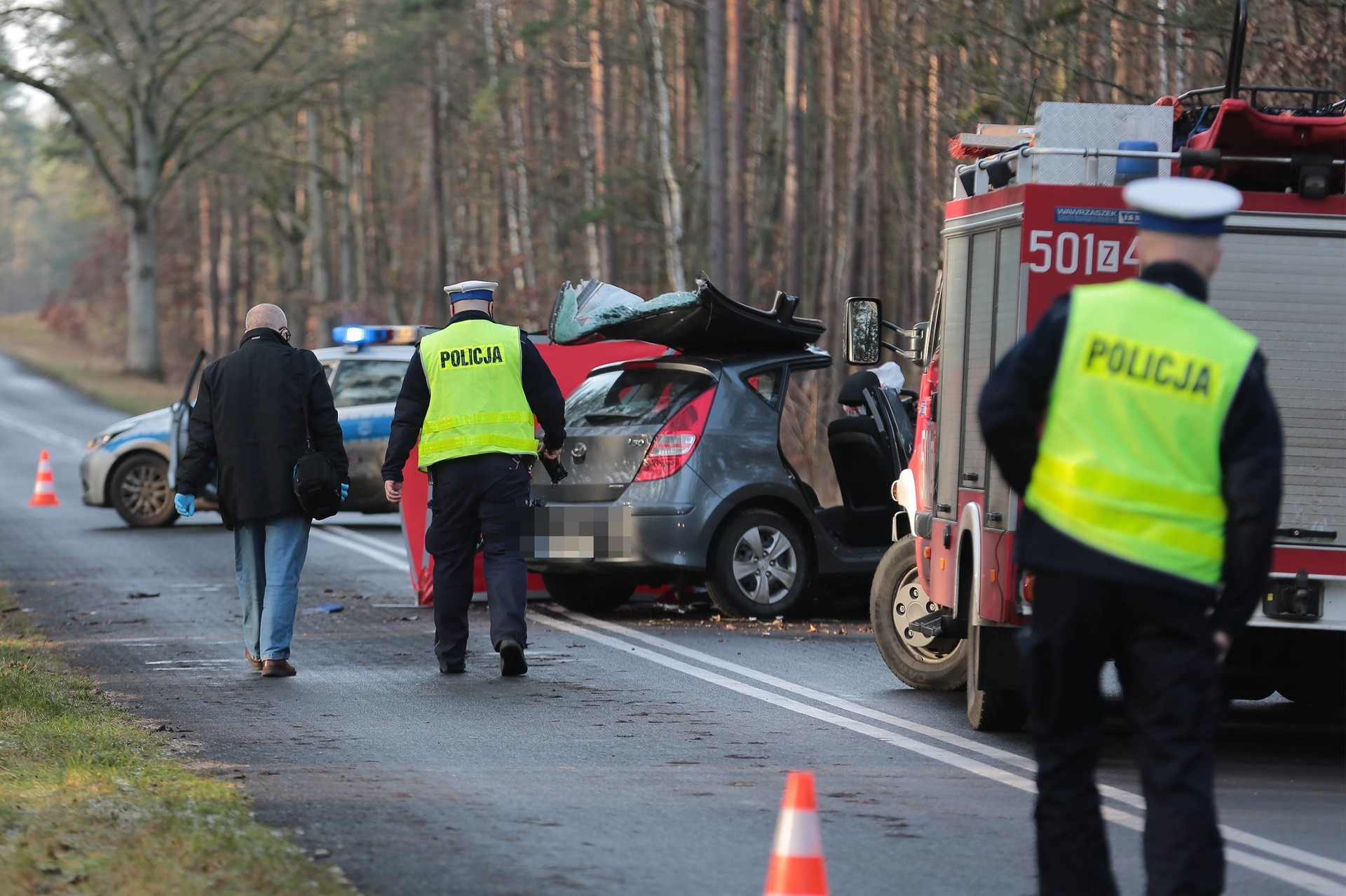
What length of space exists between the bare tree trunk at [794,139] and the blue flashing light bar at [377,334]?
11.1 meters

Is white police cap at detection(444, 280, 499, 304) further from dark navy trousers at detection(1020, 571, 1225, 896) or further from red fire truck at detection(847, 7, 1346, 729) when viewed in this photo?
dark navy trousers at detection(1020, 571, 1225, 896)

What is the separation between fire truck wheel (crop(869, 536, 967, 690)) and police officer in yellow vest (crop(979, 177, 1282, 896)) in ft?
16.3

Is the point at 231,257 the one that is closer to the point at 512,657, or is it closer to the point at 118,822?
the point at 512,657

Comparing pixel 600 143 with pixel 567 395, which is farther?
pixel 600 143

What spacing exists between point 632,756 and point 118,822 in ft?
7.11

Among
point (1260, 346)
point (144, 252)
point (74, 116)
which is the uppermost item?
point (74, 116)

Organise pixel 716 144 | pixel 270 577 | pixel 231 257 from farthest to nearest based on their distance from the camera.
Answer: pixel 231 257 < pixel 716 144 < pixel 270 577

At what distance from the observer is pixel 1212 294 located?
7613 mm

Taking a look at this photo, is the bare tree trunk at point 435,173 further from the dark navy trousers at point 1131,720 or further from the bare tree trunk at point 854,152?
the dark navy trousers at point 1131,720

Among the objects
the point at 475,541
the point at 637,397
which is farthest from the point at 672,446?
the point at 475,541

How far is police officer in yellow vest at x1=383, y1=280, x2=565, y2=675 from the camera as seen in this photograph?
9977 mm

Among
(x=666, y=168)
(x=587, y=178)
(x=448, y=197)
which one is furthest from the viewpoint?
(x=448, y=197)

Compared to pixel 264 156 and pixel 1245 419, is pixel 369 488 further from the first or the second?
pixel 264 156

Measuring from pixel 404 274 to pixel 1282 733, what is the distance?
57.9m
